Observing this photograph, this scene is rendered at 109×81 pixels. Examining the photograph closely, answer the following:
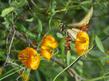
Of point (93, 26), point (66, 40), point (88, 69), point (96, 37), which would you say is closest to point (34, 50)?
point (66, 40)

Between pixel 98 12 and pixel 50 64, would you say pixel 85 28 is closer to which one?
pixel 50 64

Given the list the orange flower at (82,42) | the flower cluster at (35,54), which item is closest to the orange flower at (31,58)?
the flower cluster at (35,54)

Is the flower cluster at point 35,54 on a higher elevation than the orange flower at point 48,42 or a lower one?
lower

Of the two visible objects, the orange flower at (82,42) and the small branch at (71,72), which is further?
the small branch at (71,72)

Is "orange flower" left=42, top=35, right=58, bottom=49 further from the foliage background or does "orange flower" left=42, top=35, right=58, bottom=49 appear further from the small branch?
the small branch

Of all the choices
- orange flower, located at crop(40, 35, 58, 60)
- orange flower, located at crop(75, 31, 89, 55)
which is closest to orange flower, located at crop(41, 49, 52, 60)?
orange flower, located at crop(40, 35, 58, 60)

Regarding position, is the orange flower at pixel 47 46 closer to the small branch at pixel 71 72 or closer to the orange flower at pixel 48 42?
the orange flower at pixel 48 42
